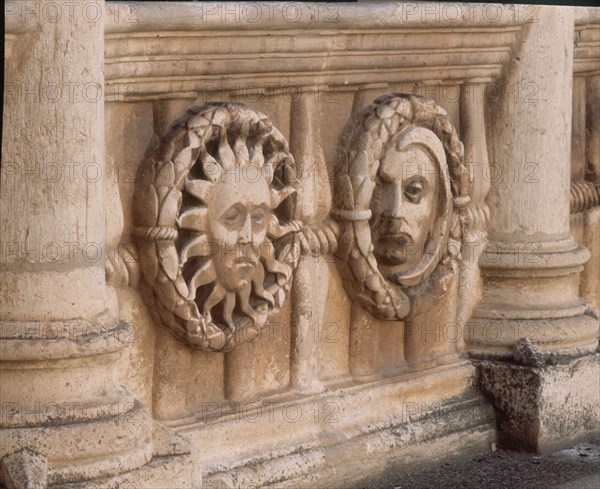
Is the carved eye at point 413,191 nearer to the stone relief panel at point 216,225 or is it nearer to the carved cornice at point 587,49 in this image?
the stone relief panel at point 216,225

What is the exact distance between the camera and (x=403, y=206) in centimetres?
484

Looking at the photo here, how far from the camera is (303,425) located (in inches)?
182

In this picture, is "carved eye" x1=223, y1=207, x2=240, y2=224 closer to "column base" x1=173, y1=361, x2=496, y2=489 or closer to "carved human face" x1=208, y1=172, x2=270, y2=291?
"carved human face" x1=208, y1=172, x2=270, y2=291

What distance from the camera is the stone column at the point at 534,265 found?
17.4 feet

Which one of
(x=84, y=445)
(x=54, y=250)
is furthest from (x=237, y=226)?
(x=84, y=445)

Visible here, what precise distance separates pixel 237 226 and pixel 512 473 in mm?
1515

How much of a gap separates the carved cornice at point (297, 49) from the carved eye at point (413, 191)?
0.36 metres

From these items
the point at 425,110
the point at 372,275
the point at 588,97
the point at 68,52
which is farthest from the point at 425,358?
the point at 68,52

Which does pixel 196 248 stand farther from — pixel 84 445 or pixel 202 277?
pixel 84 445

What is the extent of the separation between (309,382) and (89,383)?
1158 millimetres

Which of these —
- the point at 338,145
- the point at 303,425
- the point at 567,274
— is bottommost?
the point at 303,425

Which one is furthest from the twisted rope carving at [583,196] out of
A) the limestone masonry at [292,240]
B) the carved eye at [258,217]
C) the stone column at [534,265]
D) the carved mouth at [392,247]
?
the carved eye at [258,217]

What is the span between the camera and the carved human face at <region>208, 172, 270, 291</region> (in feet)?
13.6

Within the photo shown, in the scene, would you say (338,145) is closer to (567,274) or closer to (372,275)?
(372,275)
